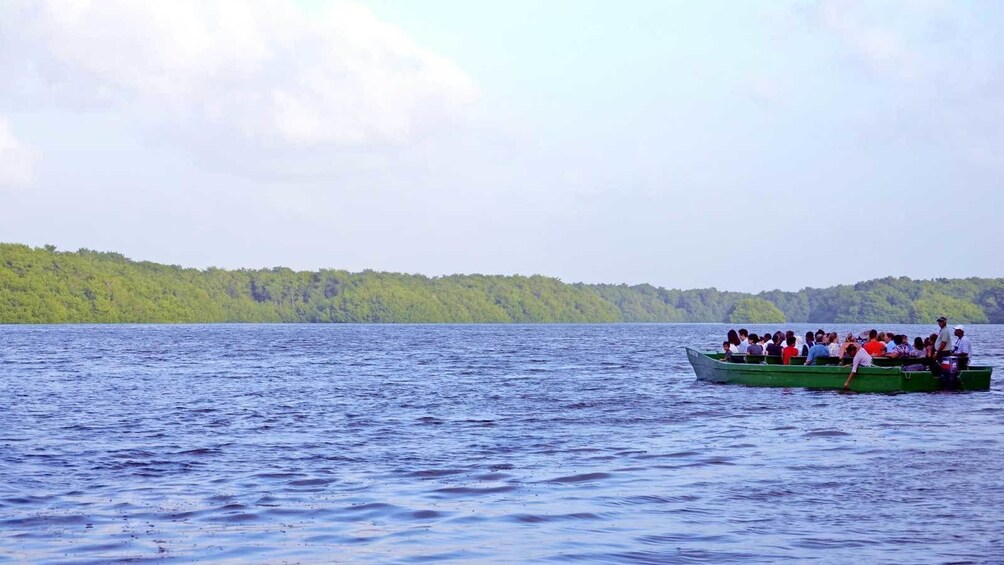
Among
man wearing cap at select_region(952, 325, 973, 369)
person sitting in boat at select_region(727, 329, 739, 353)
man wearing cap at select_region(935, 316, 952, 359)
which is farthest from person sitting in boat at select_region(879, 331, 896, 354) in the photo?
person sitting in boat at select_region(727, 329, 739, 353)

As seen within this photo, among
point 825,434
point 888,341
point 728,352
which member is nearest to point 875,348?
point 888,341

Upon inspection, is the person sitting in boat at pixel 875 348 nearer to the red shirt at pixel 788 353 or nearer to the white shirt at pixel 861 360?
the white shirt at pixel 861 360

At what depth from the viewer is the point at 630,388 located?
35.6 metres

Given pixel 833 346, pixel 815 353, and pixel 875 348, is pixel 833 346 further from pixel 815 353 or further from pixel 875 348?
pixel 875 348

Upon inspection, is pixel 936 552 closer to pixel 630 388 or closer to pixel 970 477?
pixel 970 477

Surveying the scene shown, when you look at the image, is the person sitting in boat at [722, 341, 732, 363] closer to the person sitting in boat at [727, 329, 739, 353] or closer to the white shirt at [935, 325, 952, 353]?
the person sitting in boat at [727, 329, 739, 353]

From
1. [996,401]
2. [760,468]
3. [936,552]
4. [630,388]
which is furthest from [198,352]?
[936,552]

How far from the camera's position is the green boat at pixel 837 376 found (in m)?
29.1

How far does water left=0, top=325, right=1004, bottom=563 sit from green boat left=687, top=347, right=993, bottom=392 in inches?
18.3

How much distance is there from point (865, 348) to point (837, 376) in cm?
118

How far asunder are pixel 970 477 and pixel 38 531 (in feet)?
37.6

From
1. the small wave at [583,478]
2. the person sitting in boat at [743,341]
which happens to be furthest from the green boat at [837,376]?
the small wave at [583,478]

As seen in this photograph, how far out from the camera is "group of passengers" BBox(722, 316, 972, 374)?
2917cm

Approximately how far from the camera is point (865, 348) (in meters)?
31.1
